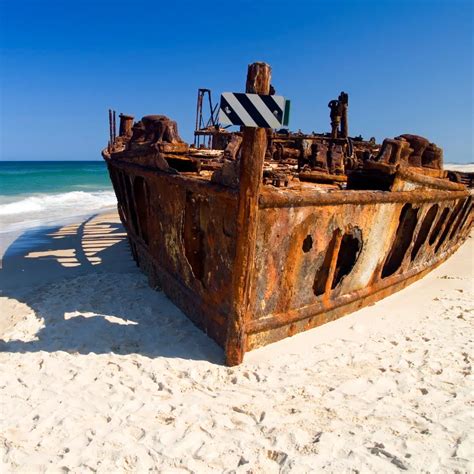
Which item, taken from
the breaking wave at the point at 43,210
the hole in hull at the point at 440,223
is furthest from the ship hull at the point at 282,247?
the breaking wave at the point at 43,210

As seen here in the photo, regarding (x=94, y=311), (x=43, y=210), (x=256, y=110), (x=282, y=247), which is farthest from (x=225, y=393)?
(x=43, y=210)

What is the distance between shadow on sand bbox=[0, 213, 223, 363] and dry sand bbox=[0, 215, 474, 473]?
0.03 m

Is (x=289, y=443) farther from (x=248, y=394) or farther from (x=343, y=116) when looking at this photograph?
(x=343, y=116)

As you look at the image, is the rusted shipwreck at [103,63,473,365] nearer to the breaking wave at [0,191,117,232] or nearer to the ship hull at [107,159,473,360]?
the ship hull at [107,159,473,360]

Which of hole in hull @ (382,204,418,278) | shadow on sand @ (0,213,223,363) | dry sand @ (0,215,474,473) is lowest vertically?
shadow on sand @ (0,213,223,363)

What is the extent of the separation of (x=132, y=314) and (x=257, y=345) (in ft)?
5.77

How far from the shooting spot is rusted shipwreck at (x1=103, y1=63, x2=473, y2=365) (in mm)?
3508

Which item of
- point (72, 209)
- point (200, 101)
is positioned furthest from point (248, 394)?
point (72, 209)

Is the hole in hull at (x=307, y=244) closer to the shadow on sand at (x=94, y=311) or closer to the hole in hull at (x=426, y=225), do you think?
the shadow on sand at (x=94, y=311)

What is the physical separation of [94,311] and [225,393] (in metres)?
2.44

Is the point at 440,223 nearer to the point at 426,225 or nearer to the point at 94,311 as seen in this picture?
the point at 426,225

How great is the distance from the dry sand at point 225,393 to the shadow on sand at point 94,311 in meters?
0.03

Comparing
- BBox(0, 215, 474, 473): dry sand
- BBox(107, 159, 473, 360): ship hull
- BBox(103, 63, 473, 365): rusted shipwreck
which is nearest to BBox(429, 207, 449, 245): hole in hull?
BBox(103, 63, 473, 365): rusted shipwreck

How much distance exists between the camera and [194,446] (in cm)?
276
